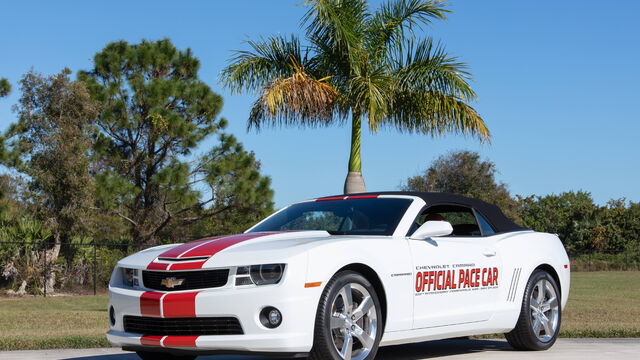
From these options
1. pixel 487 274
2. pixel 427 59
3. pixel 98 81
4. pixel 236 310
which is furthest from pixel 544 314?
pixel 98 81

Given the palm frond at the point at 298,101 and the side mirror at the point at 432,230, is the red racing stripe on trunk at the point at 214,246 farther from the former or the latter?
the palm frond at the point at 298,101

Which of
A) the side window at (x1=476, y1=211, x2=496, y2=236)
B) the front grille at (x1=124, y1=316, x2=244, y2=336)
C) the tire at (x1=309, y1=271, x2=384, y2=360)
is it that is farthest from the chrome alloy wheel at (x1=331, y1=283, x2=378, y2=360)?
the side window at (x1=476, y1=211, x2=496, y2=236)

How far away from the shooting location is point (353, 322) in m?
6.88

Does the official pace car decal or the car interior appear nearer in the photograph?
the official pace car decal

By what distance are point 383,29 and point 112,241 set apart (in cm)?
1490

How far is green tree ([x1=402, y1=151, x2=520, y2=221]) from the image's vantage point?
182 ft

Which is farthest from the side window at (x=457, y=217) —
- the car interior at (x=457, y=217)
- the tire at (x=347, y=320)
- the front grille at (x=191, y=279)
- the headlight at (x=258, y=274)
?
the front grille at (x=191, y=279)

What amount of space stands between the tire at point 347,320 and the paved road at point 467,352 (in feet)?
4.17

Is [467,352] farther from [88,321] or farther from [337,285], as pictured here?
[88,321]

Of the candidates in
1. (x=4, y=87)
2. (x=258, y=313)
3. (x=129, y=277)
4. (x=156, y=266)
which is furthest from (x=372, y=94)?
(x=4, y=87)

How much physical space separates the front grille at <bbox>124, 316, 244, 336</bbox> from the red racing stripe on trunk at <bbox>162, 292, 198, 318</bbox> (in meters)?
0.07

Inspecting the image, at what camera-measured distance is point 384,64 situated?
65.7 feet

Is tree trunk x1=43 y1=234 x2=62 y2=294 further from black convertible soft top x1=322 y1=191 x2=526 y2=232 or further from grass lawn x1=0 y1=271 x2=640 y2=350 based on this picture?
→ black convertible soft top x1=322 y1=191 x2=526 y2=232

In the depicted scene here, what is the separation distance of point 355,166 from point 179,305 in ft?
41.7
